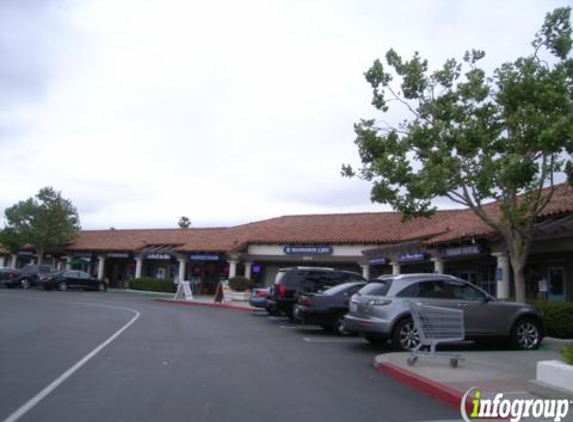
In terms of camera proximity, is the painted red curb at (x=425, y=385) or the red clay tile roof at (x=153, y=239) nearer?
the painted red curb at (x=425, y=385)

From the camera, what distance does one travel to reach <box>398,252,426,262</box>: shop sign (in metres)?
24.6

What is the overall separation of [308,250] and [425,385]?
25852mm

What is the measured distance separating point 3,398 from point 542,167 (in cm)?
1398

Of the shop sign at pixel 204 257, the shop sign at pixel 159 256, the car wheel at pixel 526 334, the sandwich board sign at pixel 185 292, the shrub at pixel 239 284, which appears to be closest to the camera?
the car wheel at pixel 526 334

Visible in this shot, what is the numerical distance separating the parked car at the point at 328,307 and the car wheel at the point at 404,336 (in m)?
3.40

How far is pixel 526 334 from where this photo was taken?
41.5 feet

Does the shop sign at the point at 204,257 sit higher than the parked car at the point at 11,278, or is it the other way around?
the shop sign at the point at 204,257

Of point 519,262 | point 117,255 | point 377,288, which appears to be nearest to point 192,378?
point 377,288

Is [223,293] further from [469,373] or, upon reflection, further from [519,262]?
[469,373]

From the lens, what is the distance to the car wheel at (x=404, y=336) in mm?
11594

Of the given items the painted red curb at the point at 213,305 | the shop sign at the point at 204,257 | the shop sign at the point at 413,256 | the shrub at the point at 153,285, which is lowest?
the painted red curb at the point at 213,305

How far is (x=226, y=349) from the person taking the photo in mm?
11906

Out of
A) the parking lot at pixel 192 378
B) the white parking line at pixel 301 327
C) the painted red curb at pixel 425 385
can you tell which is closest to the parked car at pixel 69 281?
the parking lot at pixel 192 378

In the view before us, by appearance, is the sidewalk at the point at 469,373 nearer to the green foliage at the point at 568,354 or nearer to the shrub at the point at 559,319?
the green foliage at the point at 568,354
